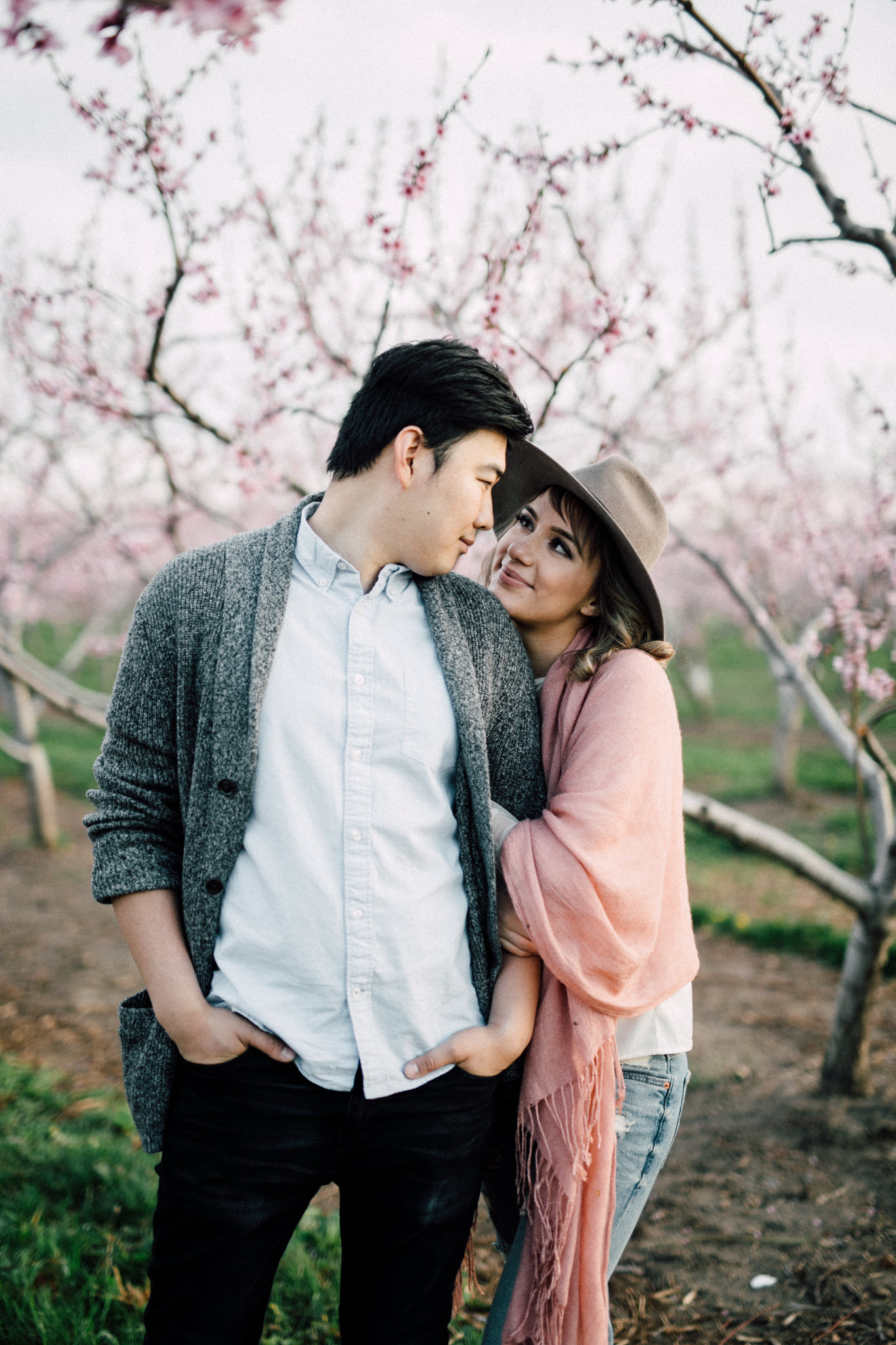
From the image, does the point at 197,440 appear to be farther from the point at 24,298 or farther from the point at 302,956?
the point at 302,956

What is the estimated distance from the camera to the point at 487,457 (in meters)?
1.62

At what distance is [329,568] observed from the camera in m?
1.63

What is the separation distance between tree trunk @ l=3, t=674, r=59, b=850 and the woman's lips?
687cm

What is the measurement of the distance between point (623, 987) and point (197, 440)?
5.46 m

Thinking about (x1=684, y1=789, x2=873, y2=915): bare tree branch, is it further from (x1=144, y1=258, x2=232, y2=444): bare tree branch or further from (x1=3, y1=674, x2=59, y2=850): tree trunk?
(x1=3, y1=674, x2=59, y2=850): tree trunk

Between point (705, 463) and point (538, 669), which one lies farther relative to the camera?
point (705, 463)

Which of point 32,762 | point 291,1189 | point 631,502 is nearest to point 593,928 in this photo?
point 291,1189

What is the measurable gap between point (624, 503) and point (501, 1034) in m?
Result: 1.06

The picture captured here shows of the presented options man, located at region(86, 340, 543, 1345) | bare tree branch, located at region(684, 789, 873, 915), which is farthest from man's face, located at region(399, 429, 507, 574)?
bare tree branch, located at region(684, 789, 873, 915)

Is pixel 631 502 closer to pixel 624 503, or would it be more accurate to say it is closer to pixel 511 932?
pixel 624 503

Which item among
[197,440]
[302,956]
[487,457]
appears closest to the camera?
[302,956]

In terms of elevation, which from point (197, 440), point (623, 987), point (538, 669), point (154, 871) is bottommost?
point (623, 987)

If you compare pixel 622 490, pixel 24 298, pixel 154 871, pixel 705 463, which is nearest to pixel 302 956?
pixel 154 871

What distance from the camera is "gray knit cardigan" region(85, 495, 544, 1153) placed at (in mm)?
1479
